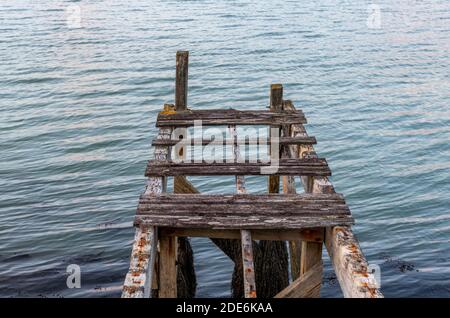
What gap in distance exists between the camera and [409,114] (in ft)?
77.3

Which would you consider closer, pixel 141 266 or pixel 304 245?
pixel 141 266

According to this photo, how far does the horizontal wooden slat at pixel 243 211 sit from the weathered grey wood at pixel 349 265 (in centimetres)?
23

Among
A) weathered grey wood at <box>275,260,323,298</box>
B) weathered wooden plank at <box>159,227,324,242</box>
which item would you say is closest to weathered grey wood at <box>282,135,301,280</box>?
weathered grey wood at <box>275,260,323,298</box>

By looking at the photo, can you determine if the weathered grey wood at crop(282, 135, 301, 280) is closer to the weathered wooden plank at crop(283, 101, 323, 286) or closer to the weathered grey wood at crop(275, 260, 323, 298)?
the weathered wooden plank at crop(283, 101, 323, 286)

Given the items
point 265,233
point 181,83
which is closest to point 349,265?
point 265,233

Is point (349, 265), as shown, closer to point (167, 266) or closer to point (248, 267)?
point (248, 267)

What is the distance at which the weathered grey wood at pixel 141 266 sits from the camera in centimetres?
601

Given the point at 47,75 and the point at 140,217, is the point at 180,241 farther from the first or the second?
the point at 47,75

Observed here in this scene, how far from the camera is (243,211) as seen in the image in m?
7.76

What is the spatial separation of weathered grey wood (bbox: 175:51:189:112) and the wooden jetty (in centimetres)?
190

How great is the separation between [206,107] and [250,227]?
56.6 feet

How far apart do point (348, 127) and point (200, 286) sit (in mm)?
11406
